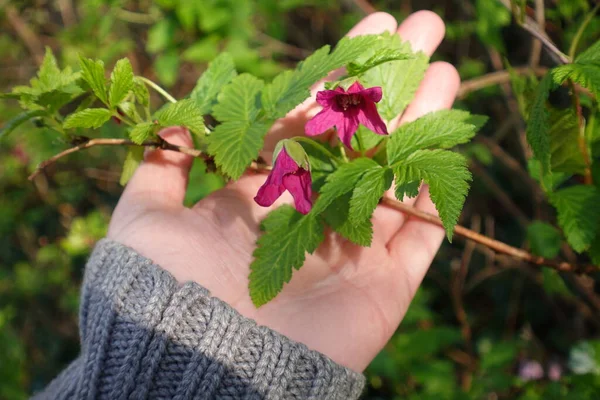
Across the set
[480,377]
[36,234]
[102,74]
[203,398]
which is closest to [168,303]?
[203,398]

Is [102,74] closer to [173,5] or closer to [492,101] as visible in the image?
[173,5]

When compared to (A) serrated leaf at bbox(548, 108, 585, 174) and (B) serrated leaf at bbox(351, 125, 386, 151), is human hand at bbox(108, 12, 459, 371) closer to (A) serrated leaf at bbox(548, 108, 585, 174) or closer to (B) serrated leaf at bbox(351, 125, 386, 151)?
(B) serrated leaf at bbox(351, 125, 386, 151)

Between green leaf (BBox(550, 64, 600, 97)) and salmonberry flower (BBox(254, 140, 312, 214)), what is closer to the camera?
green leaf (BBox(550, 64, 600, 97))

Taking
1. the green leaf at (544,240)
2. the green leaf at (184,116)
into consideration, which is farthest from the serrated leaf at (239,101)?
the green leaf at (544,240)

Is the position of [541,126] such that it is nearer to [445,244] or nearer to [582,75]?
[582,75]

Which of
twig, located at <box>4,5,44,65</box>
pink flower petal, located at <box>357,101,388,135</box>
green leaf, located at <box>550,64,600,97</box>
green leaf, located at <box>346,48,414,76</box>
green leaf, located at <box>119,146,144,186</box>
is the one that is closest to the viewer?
Answer: green leaf, located at <box>550,64,600,97</box>

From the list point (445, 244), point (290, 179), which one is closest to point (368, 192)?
point (290, 179)

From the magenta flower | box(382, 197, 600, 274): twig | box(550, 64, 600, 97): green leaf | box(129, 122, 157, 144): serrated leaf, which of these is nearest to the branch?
box(382, 197, 600, 274): twig
